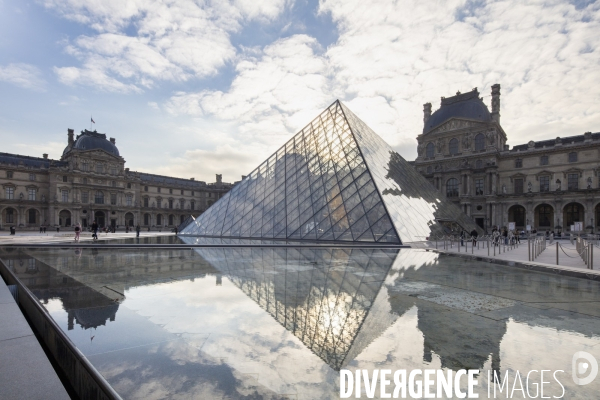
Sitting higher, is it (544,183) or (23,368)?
(544,183)

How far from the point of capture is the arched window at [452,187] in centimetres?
4950

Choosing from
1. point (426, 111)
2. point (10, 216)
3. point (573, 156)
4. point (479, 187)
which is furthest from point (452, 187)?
point (10, 216)

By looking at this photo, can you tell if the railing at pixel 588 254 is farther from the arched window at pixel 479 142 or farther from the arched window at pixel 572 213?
the arched window at pixel 479 142

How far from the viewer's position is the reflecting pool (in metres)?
2.51

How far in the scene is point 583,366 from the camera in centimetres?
283

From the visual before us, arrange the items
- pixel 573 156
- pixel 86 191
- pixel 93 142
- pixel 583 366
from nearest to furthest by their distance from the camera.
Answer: pixel 583 366 → pixel 573 156 → pixel 86 191 → pixel 93 142

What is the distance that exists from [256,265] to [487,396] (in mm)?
7278

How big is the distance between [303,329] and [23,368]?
246 cm

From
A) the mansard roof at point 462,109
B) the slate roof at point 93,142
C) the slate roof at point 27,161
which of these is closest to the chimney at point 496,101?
the mansard roof at point 462,109

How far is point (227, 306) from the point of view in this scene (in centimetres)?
457

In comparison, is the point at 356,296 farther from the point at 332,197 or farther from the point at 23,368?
the point at 332,197

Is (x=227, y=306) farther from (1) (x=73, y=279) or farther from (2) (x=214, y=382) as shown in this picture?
(1) (x=73, y=279)

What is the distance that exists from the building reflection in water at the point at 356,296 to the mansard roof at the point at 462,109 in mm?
49474

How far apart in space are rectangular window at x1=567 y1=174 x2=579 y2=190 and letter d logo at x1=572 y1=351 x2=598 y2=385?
5089 cm
